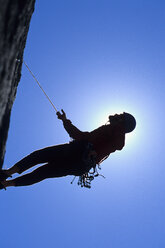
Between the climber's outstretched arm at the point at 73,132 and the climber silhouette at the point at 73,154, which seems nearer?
the climber silhouette at the point at 73,154

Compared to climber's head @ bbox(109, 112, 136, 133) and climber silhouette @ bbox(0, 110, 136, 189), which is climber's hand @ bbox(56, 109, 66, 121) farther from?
climber's head @ bbox(109, 112, 136, 133)

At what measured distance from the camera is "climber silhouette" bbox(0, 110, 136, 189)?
3.16 m

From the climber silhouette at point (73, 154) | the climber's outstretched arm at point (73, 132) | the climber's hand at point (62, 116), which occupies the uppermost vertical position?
the climber's hand at point (62, 116)

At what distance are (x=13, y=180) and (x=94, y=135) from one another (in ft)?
4.35

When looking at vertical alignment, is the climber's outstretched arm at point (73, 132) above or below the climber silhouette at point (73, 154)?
above

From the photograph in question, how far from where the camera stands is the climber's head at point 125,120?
142 inches

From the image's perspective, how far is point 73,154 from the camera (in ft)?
10.8

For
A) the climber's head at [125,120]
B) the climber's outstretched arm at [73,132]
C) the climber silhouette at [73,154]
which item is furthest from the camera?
the climber's head at [125,120]

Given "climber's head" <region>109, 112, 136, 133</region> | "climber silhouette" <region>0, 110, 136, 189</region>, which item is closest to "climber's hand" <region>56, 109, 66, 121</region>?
"climber silhouette" <region>0, 110, 136, 189</region>

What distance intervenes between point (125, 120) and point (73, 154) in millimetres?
1009

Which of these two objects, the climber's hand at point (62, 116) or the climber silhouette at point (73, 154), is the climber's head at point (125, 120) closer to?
the climber silhouette at point (73, 154)

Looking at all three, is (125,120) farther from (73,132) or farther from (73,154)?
(73,154)

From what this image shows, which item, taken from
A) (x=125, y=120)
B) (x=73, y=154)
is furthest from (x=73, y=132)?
(x=125, y=120)

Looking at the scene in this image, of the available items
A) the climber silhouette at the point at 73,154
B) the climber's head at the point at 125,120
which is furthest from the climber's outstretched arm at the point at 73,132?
the climber's head at the point at 125,120
